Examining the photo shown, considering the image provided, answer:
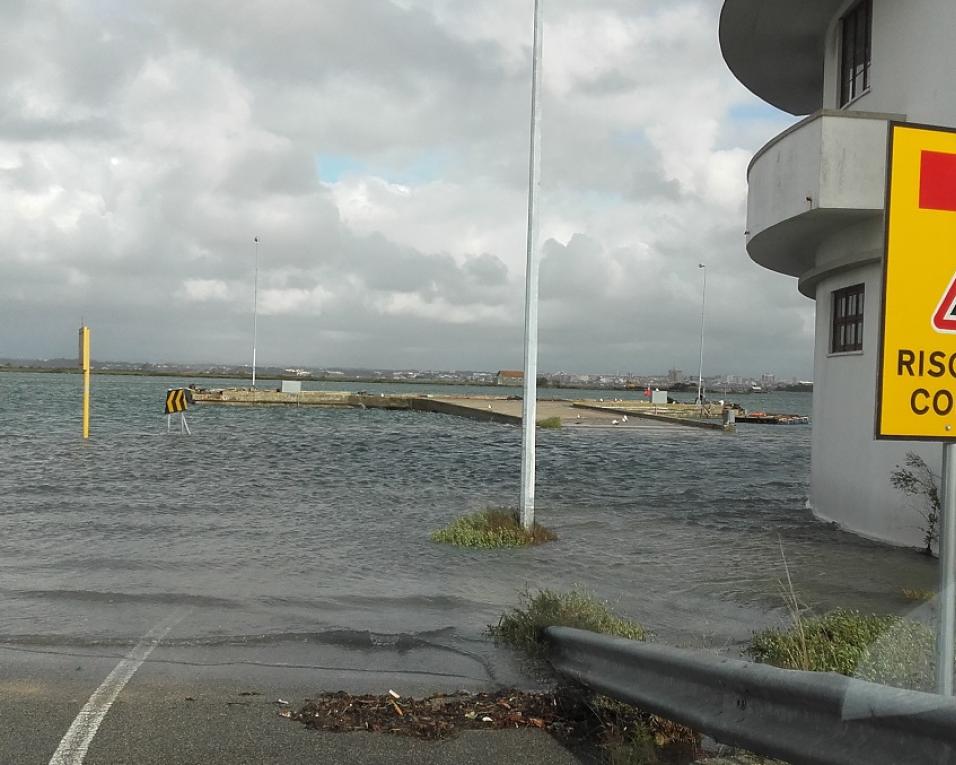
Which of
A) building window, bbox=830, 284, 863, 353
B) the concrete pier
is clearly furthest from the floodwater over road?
the concrete pier

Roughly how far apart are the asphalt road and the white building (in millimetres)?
7652

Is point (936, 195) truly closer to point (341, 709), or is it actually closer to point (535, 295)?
point (341, 709)

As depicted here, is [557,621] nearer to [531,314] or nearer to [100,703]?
[100,703]

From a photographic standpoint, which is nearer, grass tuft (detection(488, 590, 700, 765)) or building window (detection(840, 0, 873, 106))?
grass tuft (detection(488, 590, 700, 765))

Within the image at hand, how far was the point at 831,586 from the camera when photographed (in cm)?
1066

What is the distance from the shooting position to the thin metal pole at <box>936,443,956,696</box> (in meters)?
3.63

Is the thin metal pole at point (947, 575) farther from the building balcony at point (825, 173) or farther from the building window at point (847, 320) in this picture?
the building window at point (847, 320)

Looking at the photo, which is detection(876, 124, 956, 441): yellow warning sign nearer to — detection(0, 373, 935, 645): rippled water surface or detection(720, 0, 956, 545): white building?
detection(0, 373, 935, 645): rippled water surface

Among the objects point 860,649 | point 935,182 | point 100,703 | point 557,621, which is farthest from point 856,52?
point 100,703

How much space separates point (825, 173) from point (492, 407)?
50673 millimetres

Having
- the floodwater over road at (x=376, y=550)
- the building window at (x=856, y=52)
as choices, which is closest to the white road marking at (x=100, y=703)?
the floodwater over road at (x=376, y=550)

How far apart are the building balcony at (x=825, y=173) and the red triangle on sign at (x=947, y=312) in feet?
29.2

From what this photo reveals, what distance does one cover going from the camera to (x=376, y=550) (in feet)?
43.2

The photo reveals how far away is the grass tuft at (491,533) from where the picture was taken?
13445 mm
